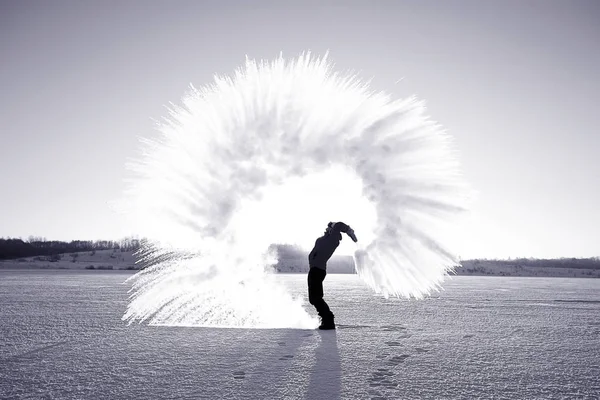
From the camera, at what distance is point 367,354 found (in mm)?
5848

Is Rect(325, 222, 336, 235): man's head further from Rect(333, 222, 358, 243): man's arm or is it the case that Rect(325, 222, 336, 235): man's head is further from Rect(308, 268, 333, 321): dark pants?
Rect(308, 268, 333, 321): dark pants

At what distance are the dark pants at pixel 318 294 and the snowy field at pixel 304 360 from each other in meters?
0.38

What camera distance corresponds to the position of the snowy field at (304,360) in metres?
4.20

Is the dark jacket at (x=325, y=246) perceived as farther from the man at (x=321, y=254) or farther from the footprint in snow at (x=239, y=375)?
the footprint in snow at (x=239, y=375)

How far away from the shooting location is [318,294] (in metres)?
8.30

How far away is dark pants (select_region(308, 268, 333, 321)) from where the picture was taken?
26.8ft

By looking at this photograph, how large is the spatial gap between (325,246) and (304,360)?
334 cm

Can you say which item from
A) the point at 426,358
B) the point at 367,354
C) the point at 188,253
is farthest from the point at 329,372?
the point at 188,253

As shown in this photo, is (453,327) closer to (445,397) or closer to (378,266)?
(378,266)

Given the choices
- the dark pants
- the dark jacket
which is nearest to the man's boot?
the dark pants

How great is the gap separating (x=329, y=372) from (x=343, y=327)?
141 inches

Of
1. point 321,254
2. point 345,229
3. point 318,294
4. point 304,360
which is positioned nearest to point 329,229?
point 345,229

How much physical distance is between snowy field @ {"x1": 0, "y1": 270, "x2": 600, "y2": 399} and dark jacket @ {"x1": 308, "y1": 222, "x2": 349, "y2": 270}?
1.31 meters

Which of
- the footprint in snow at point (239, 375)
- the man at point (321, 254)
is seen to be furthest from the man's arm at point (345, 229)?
the footprint in snow at point (239, 375)
